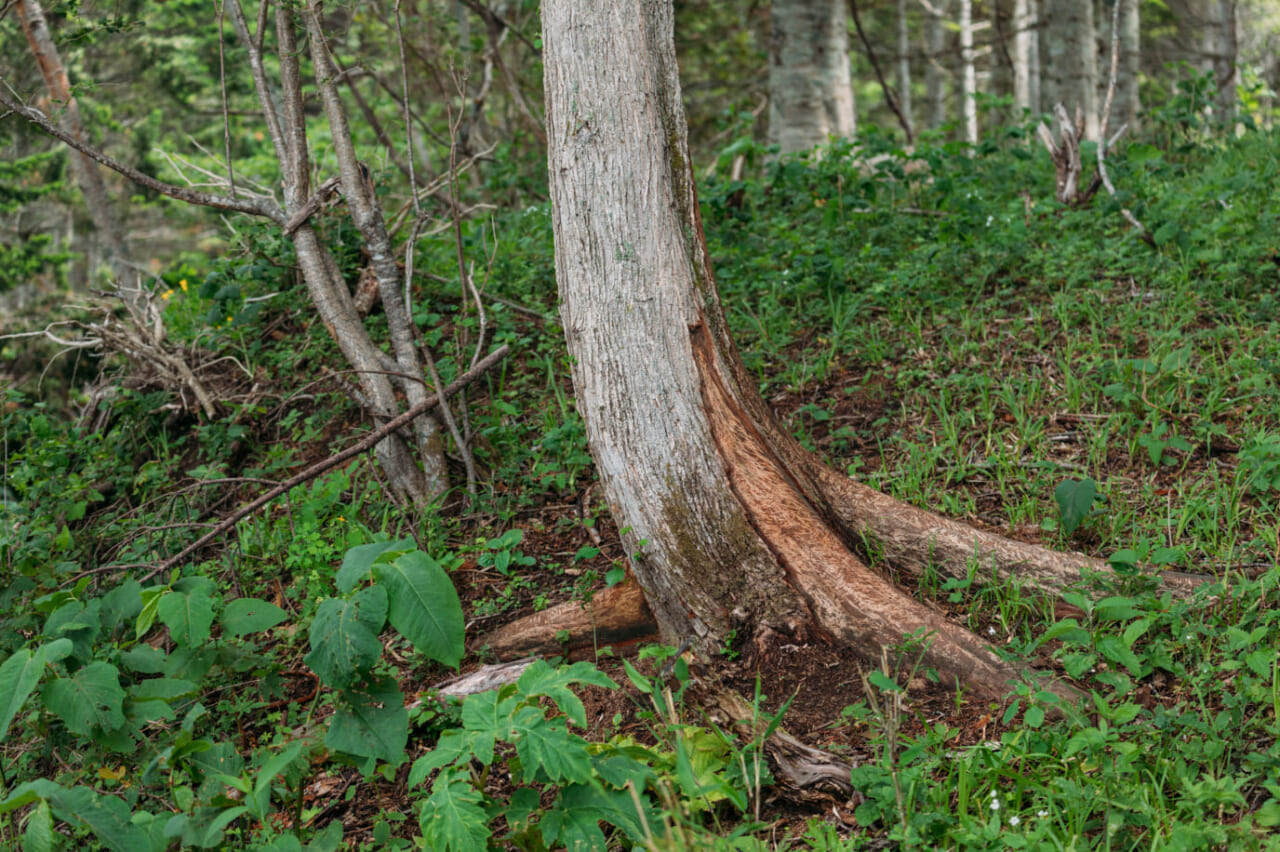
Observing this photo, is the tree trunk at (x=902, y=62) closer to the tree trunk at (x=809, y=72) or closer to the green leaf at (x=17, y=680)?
the tree trunk at (x=809, y=72)

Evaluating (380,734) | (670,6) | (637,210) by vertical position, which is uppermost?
(670,6)

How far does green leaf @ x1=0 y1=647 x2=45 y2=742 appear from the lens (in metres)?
2.23

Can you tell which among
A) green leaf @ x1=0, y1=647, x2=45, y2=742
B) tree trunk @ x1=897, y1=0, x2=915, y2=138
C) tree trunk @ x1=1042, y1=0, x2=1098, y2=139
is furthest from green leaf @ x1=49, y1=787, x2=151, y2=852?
tree trunk @ x1=897, y1=0, x2=915, y2=138

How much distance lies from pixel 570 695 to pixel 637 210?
1.72m

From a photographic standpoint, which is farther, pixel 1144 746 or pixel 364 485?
pixel 364 485

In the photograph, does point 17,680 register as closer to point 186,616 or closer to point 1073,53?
point 186,616

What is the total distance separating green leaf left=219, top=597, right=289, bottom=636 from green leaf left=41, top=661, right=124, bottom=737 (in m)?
0.34

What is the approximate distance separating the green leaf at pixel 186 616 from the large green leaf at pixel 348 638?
1.45 ft

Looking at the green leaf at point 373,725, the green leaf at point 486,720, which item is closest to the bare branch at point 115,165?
the green leaf at point 373,725

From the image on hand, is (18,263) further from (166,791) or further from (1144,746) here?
(1144,746)

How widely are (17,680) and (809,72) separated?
740cm

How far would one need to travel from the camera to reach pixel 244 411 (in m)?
4.94

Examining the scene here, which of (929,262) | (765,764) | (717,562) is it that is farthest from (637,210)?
(929,262)

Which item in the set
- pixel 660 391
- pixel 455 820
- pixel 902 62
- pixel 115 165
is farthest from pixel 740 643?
pixel 902 62
